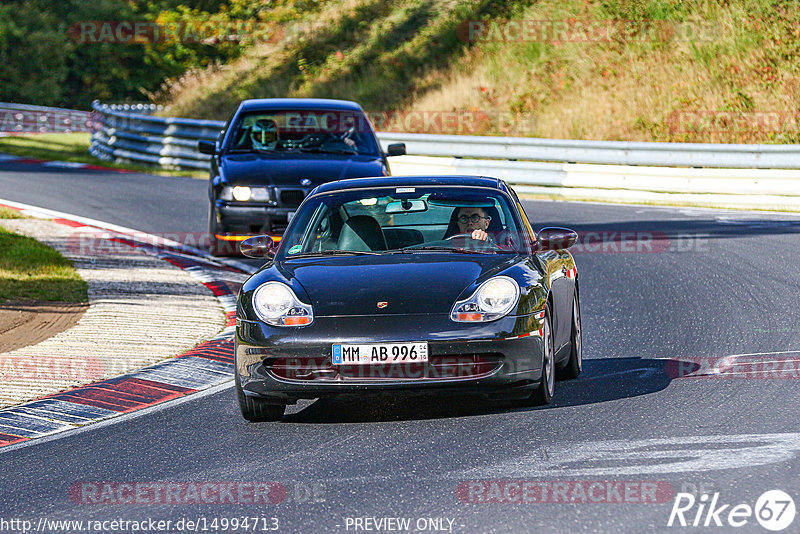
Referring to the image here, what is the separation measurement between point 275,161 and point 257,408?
25.3 feet

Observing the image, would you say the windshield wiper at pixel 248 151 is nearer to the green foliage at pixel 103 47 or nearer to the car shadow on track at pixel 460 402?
the car shadow on track at pixel 460 402

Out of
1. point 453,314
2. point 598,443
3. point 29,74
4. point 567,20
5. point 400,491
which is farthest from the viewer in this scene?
point 29,74

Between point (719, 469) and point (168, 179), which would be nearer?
point (719, 469)

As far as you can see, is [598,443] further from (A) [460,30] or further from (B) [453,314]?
(A) [460,30]

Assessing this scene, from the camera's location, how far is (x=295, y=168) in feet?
48.5

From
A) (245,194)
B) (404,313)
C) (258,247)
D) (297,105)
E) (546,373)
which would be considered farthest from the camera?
(297,105)

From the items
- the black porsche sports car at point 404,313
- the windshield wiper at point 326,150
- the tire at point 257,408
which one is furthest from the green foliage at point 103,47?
the tire at point 257,408

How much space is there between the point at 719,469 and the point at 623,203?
1595 centimetres

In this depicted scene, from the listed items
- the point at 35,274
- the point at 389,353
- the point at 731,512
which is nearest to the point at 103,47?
the point at 35,274

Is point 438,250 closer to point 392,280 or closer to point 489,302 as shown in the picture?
point 392,280

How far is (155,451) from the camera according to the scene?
277 inches

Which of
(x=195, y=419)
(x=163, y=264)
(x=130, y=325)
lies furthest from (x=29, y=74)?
(x=195, y=419)

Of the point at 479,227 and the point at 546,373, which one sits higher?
the point at 479,227

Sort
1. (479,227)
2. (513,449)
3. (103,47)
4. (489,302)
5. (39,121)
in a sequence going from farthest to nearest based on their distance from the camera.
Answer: (103,47) < (39,121) < (479,227) < (489,302) < (513,449)
